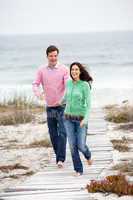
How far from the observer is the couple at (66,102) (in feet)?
32.0

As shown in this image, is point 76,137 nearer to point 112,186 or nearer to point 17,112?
point 112,186

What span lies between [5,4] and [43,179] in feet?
506

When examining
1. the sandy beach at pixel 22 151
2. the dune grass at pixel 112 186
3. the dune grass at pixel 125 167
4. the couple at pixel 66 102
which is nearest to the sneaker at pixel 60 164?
the couple at pixel 66 102

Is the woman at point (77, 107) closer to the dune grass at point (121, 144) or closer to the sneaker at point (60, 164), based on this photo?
the sneaker at point (60, 164)

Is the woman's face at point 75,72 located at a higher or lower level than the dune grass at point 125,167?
higher

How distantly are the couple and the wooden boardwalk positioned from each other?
0.18 meters

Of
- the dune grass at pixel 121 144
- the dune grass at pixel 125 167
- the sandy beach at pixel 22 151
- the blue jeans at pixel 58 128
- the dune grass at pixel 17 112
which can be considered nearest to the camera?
the dune grass at pixel 125 167

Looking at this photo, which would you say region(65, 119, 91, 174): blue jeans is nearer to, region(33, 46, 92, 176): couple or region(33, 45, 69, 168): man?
region(33, 46, 92, 176): couple

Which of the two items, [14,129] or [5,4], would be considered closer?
[14,129]

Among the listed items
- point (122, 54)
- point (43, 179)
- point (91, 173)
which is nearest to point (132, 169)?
point (91, 173)

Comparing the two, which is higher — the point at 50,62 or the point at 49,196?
the point at 50,62

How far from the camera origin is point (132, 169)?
33.3ft

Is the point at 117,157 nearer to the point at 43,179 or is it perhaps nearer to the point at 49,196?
the point at 43,179

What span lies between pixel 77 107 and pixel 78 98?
0.45 ft
